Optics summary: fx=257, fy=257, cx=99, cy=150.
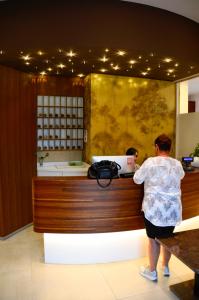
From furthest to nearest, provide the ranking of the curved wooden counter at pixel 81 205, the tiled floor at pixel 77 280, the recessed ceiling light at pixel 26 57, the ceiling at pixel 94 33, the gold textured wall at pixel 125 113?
the gold textured wall at pixel 125 113, the recessed ceiling light at pixel 26 57, the ceiling at pixel 94 33, the curved wooden counter at pixel 81 205, the tiled floor at pixel 77 280

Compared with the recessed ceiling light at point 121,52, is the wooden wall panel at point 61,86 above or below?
below

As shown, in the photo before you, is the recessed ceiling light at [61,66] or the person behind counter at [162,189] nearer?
the person behind counter at [162,189]

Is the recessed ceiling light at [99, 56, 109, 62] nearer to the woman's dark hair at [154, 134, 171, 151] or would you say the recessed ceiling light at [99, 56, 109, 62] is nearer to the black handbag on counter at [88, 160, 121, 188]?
the black handbag on counter at [88, 160, 121, 188]

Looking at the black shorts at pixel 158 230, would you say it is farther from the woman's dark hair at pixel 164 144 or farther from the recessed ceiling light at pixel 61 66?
the recessed ceiling light at pixel 61 66

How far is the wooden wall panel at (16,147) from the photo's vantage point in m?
4.04

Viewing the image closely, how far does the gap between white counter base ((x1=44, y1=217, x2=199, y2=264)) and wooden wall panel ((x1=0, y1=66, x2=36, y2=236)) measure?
48.9 inches

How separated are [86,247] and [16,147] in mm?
2041

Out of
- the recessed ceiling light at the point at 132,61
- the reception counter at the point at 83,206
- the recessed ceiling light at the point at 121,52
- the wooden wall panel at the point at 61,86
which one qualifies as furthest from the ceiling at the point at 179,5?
the reception counter at the point at 83,206

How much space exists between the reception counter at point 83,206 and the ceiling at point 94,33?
1.83 m

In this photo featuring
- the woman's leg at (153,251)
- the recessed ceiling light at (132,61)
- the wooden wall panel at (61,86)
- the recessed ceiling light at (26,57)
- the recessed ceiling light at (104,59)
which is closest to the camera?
the woman's leg at (153,251)

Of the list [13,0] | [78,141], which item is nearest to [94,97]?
[78,141]

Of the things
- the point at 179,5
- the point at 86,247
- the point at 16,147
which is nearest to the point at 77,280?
the point at 86,247

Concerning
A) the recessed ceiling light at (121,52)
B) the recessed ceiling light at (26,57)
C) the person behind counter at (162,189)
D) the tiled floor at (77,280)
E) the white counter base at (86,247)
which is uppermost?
the recessed ceiling light at (121,52)

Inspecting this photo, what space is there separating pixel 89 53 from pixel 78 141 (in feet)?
7.87
